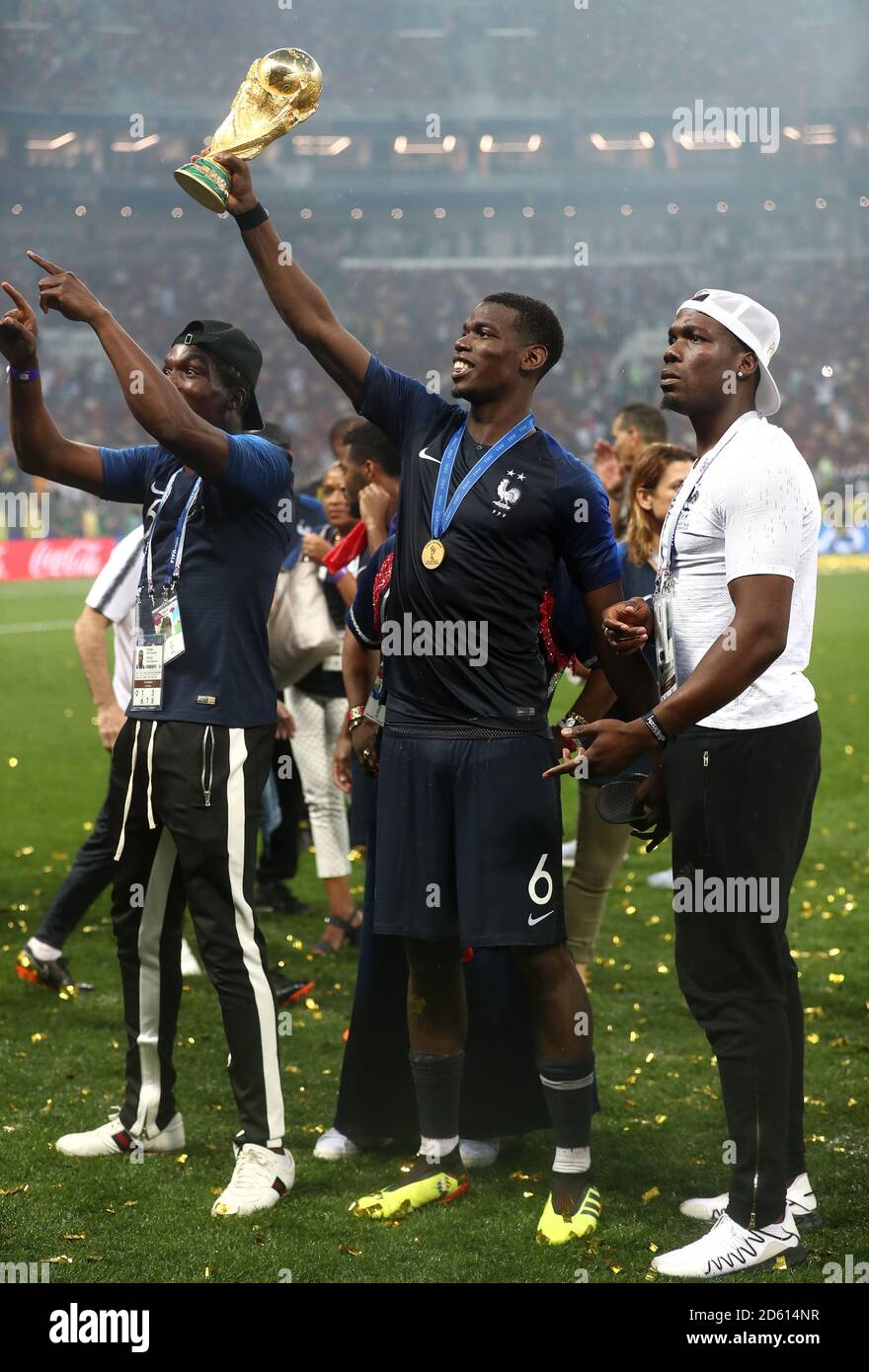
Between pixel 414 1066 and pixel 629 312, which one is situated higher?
pixel 629 312

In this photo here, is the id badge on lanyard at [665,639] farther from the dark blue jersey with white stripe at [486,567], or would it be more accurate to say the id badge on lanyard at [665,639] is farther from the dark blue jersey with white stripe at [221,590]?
the dark blue jersey with white stripe at [221,590]

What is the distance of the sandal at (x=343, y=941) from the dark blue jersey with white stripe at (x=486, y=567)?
114 inches

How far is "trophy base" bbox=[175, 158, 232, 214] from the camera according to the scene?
3.24 m

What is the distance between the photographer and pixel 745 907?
3.31 metres

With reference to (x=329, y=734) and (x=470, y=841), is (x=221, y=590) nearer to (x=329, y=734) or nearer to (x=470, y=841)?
(x=470, y=841)

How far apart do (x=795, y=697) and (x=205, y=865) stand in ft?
4.98

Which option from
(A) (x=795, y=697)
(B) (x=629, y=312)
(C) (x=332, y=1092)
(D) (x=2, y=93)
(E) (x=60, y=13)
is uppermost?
(E) (x=60, y=13)

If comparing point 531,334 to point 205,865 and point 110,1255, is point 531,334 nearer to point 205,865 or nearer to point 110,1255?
point 205,865

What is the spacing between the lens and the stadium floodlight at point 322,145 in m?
43.0

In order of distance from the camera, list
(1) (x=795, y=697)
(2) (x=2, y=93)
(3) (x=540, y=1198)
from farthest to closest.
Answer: (2) (x=2, y=93)
(3) (x=540, y=1198)
(1) (x=795, y=697)

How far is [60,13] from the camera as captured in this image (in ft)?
134

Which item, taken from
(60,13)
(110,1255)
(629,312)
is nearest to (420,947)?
(110,1255)

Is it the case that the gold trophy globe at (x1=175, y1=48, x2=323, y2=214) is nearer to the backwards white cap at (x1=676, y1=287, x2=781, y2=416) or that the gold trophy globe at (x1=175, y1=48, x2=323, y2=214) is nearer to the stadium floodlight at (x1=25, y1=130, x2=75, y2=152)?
the backwards white cap at (x1=676, y1=287, x2=781, y2=416)

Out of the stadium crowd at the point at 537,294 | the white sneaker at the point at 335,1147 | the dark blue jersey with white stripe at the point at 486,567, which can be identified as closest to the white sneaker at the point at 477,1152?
the white sneaker at the point at 335,1147
